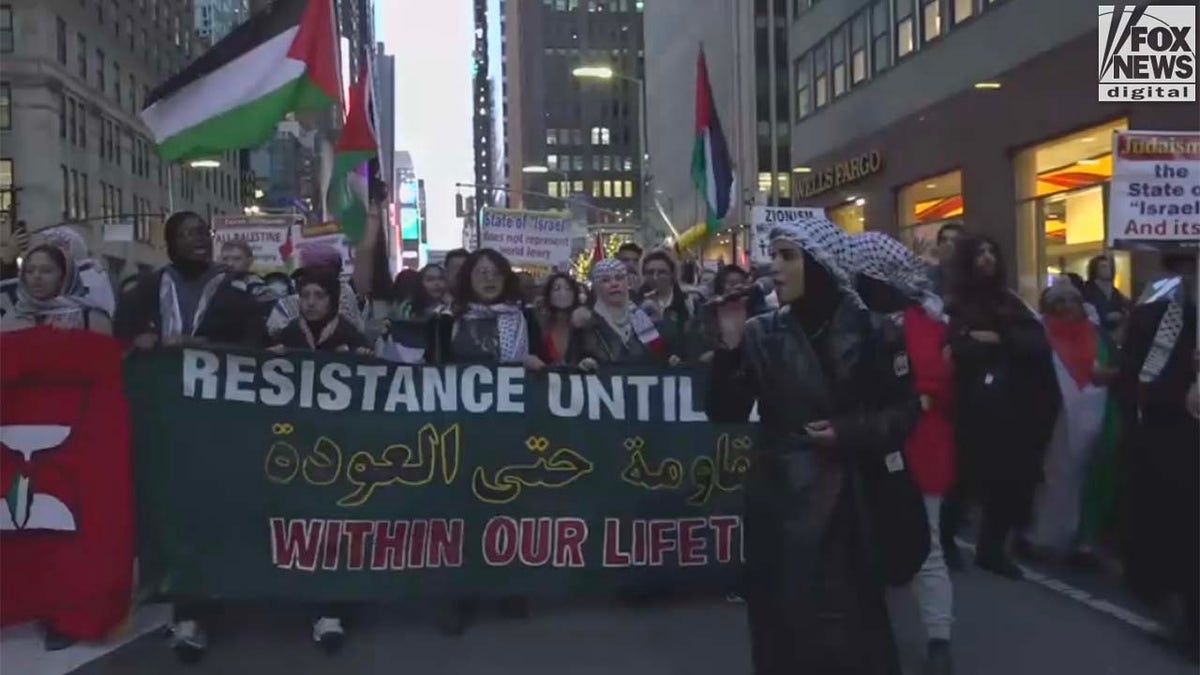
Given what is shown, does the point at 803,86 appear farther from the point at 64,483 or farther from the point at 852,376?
the point at 852,376

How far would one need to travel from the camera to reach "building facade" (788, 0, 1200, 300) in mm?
20078

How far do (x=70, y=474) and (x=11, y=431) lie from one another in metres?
0.33

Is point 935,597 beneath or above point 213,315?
beneath

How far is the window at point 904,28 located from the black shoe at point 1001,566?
68.5ft

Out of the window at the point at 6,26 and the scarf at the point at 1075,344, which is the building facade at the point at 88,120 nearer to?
the window at the point at 6,26

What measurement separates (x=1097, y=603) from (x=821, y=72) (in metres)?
28.4

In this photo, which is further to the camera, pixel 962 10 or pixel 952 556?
pixel 962 10

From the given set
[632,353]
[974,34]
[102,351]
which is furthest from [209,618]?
[974,34]

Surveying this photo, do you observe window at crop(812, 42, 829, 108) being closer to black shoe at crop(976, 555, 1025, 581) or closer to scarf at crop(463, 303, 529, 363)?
Result: black shoe at crop(976, 555, 1025, 581)

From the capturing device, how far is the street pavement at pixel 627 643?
598 centimetres

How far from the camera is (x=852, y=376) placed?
14.4 ft

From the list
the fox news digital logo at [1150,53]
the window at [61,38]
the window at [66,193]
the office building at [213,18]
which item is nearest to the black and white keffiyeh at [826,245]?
the fox news digital logo at [1150,53]

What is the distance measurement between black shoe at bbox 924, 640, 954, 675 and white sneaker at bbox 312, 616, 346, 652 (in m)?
2.61

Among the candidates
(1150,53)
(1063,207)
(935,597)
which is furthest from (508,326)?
(1063,207)
